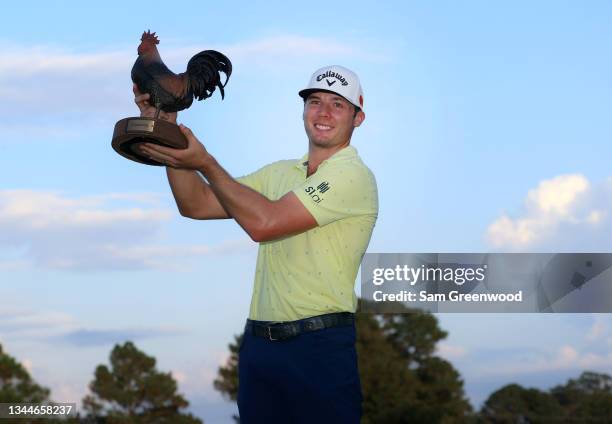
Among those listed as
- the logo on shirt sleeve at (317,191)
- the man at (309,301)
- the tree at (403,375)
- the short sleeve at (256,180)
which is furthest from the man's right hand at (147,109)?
the tree at (403,375)

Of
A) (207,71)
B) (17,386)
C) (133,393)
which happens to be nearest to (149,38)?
(207,71)

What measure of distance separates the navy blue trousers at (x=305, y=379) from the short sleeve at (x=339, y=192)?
0.79 meters

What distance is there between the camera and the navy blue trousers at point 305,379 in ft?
21.3

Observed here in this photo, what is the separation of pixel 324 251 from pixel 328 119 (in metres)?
1.00

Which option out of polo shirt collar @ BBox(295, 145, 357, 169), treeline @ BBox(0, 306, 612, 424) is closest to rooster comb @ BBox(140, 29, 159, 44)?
polo shirt collar @ BBox(295, 145, 357, 169)

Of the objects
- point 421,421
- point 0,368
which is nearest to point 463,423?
point 421,421

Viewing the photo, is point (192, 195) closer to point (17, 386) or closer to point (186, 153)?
point (186, 153)

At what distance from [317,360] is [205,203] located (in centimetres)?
160

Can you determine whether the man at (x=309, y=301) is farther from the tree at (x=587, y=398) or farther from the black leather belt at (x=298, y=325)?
the tree at (x=587, y=398)

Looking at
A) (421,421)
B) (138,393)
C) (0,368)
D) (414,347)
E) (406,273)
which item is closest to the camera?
(406,273)

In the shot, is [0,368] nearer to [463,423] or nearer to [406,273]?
[406,273]

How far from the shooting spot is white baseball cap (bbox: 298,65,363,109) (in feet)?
23.0

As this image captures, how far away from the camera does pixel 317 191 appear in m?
6.50

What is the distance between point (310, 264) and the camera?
6609 millimetres
